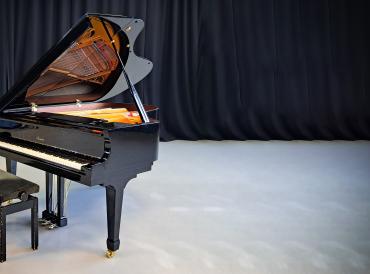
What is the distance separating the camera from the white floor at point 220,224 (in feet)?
7.91

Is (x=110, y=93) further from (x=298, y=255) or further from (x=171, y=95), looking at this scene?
(x=171, y=95)

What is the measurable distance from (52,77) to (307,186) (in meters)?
2.30

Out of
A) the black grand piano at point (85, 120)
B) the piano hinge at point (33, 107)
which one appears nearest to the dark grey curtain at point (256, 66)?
the black grand piano at point (85, 120)

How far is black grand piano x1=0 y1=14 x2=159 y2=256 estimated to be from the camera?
7.79 feet

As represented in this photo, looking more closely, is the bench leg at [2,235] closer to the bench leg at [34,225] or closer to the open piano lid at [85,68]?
the bench leg at [34,225]

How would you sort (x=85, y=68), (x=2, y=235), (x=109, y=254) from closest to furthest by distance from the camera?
(x=2, y=235) < (x=109, y=254) < (x=85, y=68)

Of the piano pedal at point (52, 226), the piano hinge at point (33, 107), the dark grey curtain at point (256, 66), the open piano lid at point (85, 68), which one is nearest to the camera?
the open piano lid at point (85, 68)

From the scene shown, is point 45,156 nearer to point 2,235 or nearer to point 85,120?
point 85,120

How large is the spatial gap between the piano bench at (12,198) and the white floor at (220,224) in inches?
4.2


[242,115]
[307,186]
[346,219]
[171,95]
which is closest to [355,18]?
[242,115]

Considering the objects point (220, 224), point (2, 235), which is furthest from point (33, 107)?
point (220, 224)

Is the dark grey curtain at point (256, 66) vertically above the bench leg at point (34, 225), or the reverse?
the dark grey curtain at point (256, 66)

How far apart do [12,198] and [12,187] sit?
0.06 m

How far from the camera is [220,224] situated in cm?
300
